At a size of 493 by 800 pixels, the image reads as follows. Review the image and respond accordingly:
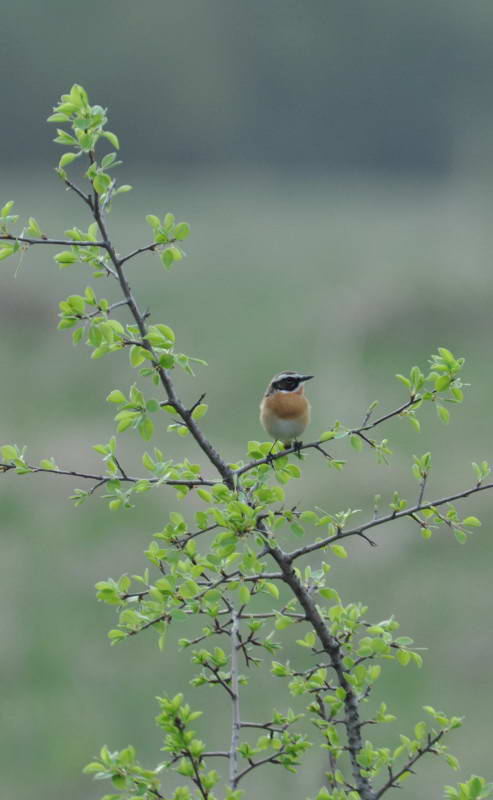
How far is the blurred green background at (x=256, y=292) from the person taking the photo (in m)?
11.2

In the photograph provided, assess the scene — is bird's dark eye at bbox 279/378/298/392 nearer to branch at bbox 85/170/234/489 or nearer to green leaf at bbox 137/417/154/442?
branch at bbox 85/170/234/489

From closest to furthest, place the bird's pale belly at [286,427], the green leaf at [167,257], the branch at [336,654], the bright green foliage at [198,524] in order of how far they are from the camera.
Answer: the bright green foliage at [198,524]
the green leaf at [167,257]
the branch at [336,654]
the bird's pale belly at [286,427]

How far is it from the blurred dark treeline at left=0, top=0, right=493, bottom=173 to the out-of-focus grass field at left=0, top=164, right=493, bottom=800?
10577 mm

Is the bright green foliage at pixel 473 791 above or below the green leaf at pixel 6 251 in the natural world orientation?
below

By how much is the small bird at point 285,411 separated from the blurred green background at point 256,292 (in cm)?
360

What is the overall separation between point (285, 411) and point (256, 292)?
70.1 feet

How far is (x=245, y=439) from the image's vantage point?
16.3 m

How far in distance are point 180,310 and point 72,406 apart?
627cm

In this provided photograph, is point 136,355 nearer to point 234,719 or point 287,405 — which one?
point 234,719

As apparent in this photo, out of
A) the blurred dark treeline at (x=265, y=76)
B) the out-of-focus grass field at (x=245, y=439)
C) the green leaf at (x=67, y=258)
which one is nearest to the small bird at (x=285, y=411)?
the green leaf at (x=67, y=258)

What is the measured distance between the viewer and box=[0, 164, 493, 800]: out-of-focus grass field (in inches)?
418

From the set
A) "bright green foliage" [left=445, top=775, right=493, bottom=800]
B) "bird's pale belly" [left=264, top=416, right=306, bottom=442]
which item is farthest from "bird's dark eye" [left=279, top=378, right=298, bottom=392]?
"bright green foliage" [left=445, top=775, right=493, bottom=800]

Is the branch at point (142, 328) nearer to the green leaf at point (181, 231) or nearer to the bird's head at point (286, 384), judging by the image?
the green leaf at point (181, 231)

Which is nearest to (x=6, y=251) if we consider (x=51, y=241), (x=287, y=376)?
(x=51, y=241)
